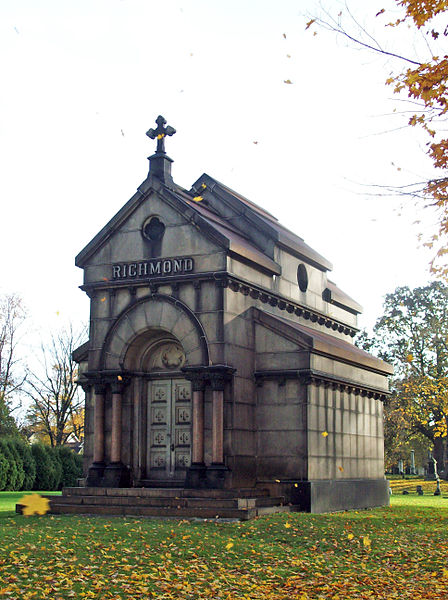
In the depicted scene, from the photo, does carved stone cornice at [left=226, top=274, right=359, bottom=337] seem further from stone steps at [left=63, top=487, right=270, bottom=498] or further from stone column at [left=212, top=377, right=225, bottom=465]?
stone steps at [left=63, top=487, right=270, bottom=498]

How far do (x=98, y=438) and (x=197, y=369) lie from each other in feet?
12.8

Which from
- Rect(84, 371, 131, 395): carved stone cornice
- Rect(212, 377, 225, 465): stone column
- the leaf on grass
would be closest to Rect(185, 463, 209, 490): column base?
Rect(212, 377, 225, 465): stone column

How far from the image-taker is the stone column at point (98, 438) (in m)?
23.5

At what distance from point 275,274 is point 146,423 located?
610cm

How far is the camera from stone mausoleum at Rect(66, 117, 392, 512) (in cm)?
2247

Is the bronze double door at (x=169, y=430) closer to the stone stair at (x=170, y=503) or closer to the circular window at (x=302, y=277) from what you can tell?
the stone stair at (x=170, y=503)

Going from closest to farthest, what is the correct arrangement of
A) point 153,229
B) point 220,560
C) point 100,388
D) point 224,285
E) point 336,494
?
point 220,560 → point 224,285 → point 100,388 → point 153,229 → point 336,494

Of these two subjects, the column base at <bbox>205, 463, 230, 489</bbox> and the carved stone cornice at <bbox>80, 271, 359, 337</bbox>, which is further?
the carved stone cornice at <bbox>80, 271, 359, 337</bbox>

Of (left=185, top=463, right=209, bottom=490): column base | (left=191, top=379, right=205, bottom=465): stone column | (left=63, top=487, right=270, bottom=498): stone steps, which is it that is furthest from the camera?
(left=191, top=379, right=205, bottom=465): stone column

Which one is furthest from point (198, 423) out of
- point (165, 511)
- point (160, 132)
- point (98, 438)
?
point (160, 132)

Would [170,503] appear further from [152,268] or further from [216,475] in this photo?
[152,268]

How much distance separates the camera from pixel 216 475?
2170 cm

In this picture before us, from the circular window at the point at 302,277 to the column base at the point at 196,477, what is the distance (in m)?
8.39

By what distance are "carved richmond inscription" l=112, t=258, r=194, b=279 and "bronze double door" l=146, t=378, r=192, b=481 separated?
312 centimetres
